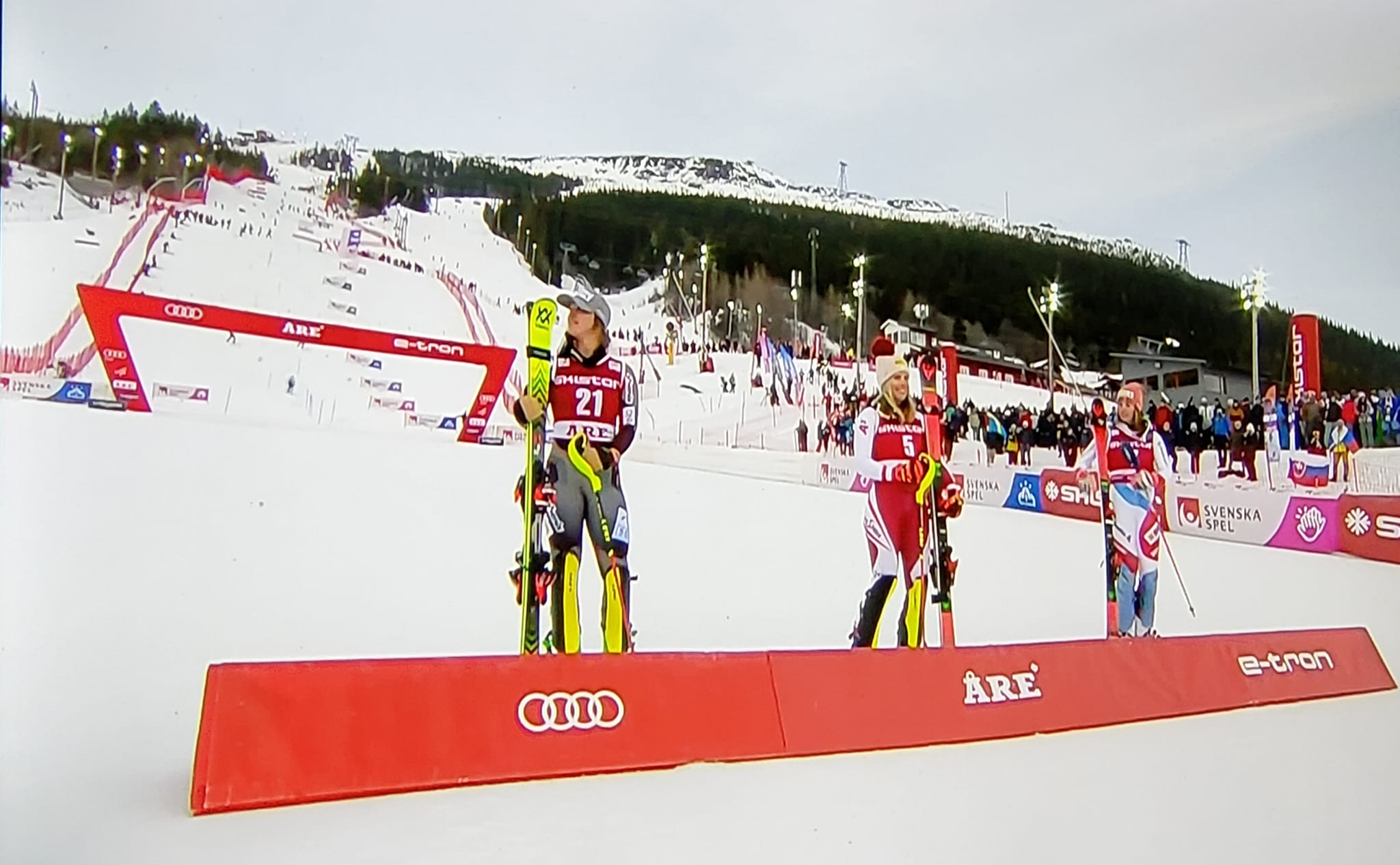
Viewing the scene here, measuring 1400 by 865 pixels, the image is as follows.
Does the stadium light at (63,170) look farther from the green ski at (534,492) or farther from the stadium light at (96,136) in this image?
the green ski at (534,492)

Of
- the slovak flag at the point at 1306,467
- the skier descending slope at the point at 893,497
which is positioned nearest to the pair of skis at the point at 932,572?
the skier descending slope at the point at 893,497

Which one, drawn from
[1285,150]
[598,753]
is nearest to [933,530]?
[598,753]

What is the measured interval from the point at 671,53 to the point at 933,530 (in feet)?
5.00

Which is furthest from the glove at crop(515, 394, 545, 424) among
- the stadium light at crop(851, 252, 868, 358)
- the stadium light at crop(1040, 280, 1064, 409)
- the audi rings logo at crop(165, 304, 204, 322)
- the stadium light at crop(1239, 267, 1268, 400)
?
the stadium light at crop(1239, 267, 1268, 400)

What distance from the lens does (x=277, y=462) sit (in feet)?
8.05

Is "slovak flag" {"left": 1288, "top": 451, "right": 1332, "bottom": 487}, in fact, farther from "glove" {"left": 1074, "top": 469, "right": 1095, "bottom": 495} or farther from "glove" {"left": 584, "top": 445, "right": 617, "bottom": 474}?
"glove" {"left": 584, "top": 445, "right": 617, "bottom": 474}

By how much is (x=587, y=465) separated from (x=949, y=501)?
3.51 ft

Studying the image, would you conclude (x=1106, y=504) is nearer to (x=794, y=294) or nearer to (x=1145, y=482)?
(x=1145, y=482)

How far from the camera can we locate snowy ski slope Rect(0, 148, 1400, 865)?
1942mm

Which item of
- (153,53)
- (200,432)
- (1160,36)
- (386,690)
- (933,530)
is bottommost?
(386,690)

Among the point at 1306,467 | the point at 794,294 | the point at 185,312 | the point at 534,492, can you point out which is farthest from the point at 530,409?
the point at 1306,467

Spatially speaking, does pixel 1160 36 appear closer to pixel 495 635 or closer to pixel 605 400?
pixel 605 400

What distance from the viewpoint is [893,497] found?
2.88m

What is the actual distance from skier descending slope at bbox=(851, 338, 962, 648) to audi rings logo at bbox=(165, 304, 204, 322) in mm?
1720
